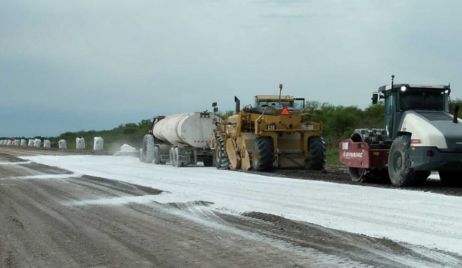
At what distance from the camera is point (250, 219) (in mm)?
11422

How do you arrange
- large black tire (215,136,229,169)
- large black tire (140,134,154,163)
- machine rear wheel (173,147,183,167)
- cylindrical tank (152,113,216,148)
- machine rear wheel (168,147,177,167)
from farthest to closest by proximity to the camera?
large black tire (140,134,154,163), machine rear wheel (168,147,177,167), machine rear wheel (173,147,183,167), cylindrical tank (152,113,216,148), large black tire (215,136,229,169)

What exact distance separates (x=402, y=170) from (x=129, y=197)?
21.8 ft

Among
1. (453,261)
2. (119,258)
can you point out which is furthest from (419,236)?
(119,258)

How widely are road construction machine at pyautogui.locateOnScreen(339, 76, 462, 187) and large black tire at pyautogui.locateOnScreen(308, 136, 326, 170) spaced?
3781 millimetres

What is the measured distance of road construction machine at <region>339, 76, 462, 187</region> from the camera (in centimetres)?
1534

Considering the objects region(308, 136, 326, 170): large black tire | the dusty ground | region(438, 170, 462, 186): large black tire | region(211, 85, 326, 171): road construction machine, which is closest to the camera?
the dusty ground

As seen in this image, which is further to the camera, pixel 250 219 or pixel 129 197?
pixel 129 197

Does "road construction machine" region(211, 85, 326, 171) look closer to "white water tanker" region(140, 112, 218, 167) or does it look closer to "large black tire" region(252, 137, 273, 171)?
"large black tire" region(252, 137, 273, 171)

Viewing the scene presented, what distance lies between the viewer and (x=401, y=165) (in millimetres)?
16469

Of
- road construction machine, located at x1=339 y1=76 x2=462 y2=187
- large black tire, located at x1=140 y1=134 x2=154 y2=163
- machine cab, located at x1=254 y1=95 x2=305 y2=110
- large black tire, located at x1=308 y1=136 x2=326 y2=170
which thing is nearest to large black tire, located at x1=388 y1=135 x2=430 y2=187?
road construction machine, located at x1=339 y1=76 x2=462 y2=187

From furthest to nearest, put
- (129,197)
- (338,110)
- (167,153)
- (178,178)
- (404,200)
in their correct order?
(338,110), (167,153), (178,178), (129,197), (404,200)

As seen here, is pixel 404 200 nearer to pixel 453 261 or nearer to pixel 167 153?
pixel 453 261

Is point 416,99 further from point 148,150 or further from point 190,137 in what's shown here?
point 148,150

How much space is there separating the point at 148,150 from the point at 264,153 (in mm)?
12340
